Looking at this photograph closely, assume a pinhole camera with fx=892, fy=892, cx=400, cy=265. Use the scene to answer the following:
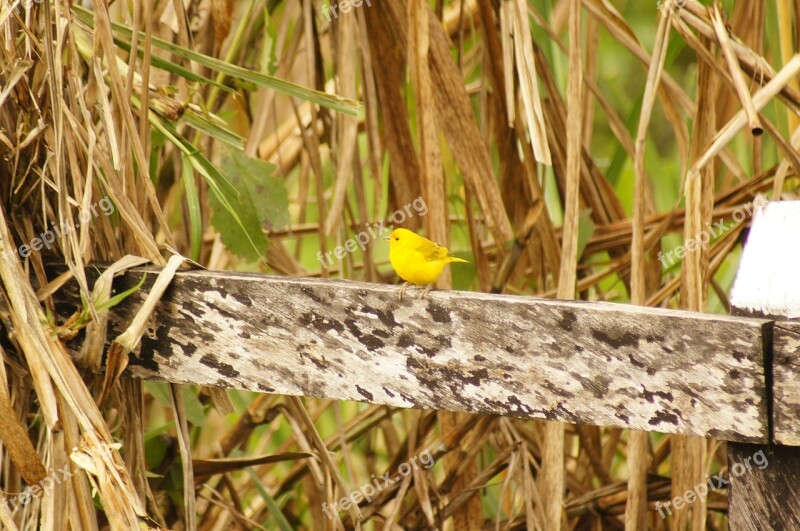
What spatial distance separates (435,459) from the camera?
2.31 m

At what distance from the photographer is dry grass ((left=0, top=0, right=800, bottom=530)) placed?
1.63 m

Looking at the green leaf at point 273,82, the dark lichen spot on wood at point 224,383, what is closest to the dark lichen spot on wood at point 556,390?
the dark lichen spot on wood at point 224,383

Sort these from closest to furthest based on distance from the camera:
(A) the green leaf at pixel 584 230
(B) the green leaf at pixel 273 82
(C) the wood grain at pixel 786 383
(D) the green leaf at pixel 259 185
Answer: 1. (C) the wood grain at pixel 786 383
2. (B) the green leaf at pixel 273 82
3. (D) the green leaf at pixel 259 185
4. (A) the green leaf at pixel 584 230

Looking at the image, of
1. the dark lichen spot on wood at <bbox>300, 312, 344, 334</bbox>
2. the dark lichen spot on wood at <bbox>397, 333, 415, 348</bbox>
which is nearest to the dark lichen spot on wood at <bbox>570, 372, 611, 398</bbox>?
the dark lichen spot on wood at <bbox>397, 333, 415, 348</bbox>

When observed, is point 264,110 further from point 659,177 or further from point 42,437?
point 659,177

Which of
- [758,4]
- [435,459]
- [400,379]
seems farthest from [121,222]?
[758,4]

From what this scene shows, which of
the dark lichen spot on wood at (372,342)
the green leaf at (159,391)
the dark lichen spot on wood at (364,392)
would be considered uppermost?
the dark lichen spot on wood at (372,342)

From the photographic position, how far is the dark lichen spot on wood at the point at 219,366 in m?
1.60

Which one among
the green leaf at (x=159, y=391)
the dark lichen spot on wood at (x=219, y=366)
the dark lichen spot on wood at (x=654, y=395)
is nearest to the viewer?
the dark lichen spot on wood at (x=654, y=395)

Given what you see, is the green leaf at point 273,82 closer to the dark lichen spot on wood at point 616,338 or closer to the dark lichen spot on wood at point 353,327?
the dark lichen spot on wood at point 353,327

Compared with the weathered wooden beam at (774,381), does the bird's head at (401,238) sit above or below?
above

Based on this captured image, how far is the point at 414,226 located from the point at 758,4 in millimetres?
1115

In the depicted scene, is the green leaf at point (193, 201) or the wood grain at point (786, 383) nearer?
the wood grain at point (786, 383)

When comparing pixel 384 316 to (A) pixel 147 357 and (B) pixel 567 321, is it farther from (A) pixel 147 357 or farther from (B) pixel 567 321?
(A) pixel 147 357
